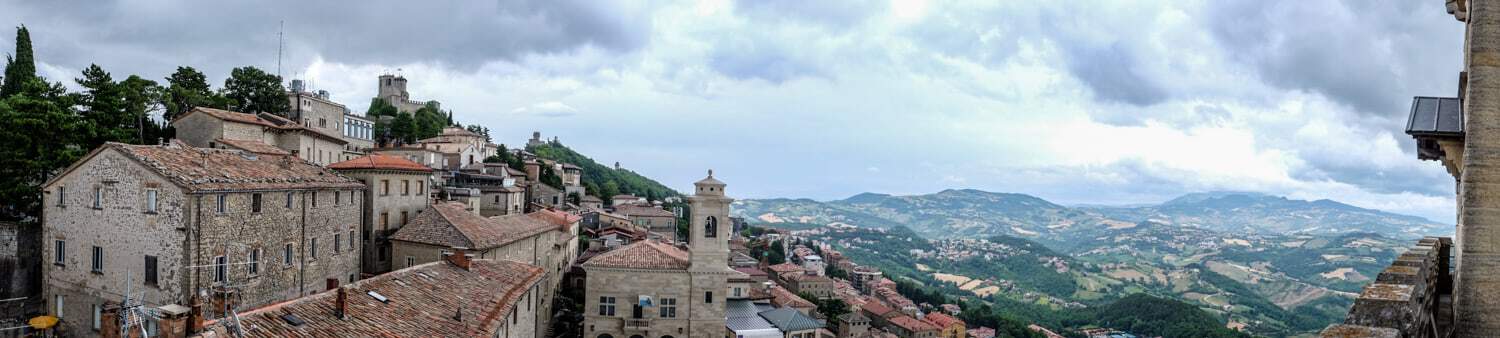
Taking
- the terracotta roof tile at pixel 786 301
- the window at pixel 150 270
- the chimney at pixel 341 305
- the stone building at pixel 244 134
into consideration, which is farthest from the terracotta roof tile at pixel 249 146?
the terracotta roof tile at pixel 786 301

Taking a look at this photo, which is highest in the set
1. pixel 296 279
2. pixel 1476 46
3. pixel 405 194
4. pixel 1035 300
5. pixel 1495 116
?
pixel 1476 46

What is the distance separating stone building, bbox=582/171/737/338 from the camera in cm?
3353

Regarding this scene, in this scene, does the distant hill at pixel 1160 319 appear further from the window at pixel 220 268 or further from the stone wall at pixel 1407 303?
the window at pixel 220 268

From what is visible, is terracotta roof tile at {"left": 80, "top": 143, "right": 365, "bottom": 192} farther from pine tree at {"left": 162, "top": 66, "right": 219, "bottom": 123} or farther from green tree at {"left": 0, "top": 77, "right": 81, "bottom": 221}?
pine tree at {"left": 162, "top": 66, "right": 219, "bottom": 123}

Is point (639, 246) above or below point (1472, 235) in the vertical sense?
below

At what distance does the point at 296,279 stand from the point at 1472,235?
28531 mm

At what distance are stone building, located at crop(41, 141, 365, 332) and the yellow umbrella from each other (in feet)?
1.67

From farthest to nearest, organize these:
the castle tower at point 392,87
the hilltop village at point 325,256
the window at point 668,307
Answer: the castle tower at point 392,87
the window at point 668,307
the hilltop village at point 325,256

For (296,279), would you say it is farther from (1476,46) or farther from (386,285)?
(1476,46)

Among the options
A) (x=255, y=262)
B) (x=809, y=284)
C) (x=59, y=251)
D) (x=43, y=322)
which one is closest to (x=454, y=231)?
(x=255, y=262)

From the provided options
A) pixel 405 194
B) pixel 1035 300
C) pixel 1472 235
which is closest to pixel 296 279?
pixel 405 194

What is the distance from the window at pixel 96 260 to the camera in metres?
22.8

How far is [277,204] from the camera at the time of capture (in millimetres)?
25062

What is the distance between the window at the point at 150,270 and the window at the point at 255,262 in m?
2.39
